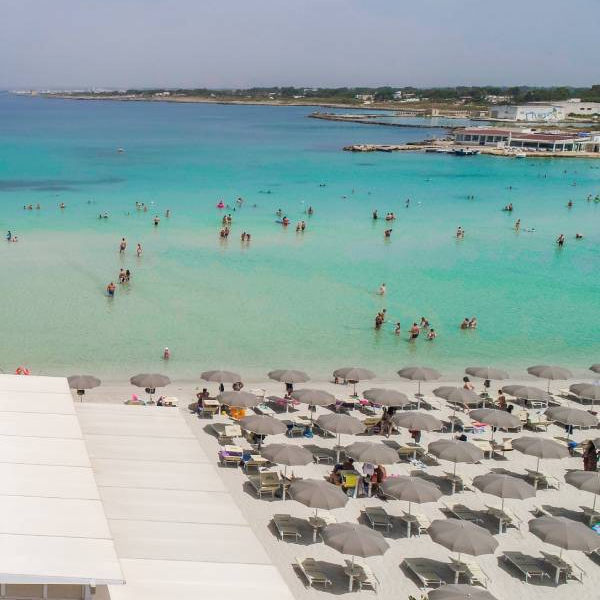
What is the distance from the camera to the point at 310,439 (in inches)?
728

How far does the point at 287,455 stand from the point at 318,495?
70.3 inches

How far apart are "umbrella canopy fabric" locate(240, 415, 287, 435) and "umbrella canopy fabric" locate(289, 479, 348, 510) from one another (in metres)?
2.80

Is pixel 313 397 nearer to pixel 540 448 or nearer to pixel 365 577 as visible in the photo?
pixel 540 448

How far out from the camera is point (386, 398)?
19.4 meters

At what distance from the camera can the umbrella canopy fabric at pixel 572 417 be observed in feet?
61.2

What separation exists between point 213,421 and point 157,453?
199 inches

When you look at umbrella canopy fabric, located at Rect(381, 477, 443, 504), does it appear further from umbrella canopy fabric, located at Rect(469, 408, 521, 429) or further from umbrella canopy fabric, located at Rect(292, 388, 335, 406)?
umbrella canopy fabric, located at Rect(292, 388, 335, 406)

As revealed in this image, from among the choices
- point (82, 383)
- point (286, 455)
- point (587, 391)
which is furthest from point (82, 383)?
point (587, 391)

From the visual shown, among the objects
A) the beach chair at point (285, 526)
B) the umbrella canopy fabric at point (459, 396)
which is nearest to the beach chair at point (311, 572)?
the beach chair at point (285, 526)

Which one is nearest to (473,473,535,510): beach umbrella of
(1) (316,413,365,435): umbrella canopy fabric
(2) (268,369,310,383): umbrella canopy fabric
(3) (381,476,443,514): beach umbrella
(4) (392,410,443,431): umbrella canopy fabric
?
(3) (381,476,443,514): beach umbrella

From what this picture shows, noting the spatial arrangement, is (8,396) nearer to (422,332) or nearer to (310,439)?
(310,439)

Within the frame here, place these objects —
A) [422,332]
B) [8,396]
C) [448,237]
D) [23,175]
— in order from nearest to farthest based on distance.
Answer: [8,396] → [422,332] → [448,237] → [23,175]

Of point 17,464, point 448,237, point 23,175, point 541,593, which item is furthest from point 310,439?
point 23,175

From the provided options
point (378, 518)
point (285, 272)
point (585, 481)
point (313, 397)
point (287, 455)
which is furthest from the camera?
point (285, 272)
